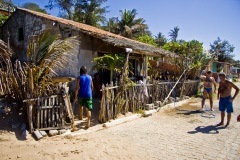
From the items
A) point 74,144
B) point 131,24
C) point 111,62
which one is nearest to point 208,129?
point 74,144

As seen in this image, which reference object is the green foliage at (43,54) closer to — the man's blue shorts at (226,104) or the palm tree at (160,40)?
the man's blue shorts at (226,104)

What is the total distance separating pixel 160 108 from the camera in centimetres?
879

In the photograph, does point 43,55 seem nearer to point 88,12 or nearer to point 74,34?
point 74,34

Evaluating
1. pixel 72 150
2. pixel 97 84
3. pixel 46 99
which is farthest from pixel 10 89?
pixel 97 84

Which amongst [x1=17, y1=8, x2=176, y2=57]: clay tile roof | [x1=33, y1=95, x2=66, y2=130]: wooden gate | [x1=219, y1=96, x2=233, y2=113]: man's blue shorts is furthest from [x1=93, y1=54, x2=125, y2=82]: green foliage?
[x1=219, y1=96, x2=233, y2=113]: man's blue shorts

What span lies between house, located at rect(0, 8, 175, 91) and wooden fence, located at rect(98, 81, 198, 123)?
1.93m

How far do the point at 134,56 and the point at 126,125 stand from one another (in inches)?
268

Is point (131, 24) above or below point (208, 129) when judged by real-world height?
above

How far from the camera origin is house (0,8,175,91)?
8961 mm

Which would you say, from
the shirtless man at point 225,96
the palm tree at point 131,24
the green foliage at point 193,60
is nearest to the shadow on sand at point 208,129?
the shirtless man at point 225,96

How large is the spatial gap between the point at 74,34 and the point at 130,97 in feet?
13.4

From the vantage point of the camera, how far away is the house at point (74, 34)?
8.96 m

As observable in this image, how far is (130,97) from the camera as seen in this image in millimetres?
7535

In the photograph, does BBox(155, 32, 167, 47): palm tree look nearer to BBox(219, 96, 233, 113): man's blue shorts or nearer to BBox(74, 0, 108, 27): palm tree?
BBox(74, 0, 108, 27): palm tree
